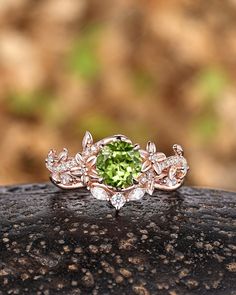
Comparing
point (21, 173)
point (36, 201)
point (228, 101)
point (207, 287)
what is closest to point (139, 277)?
point (207, 287)

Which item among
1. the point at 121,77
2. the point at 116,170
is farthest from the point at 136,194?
the point at 121,77

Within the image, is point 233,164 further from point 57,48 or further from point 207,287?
point 207,287

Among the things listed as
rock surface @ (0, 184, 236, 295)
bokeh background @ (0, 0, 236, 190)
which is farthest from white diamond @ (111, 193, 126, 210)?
bokeh background @ (0, 0, 236, 190)

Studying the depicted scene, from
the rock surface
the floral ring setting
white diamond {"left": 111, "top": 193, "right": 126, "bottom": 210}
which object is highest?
the floral ring setting

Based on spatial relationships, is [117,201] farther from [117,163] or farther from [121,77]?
[121,77]

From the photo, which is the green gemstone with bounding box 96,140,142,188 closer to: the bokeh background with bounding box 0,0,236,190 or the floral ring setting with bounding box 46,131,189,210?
the floral ring setting with bounding box 46,131,189,210

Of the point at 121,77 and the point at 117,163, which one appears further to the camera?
the point at 121,77
